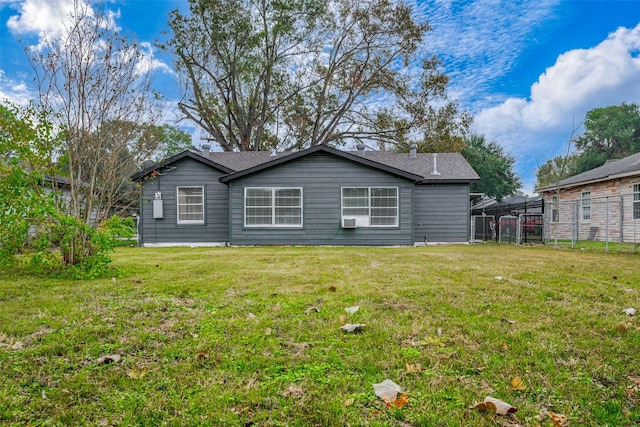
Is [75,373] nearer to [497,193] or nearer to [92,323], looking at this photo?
[92,323]

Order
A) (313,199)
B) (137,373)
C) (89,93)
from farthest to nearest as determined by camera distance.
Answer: (313,199), (89,93), (137,373)

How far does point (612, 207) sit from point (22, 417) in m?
18.0

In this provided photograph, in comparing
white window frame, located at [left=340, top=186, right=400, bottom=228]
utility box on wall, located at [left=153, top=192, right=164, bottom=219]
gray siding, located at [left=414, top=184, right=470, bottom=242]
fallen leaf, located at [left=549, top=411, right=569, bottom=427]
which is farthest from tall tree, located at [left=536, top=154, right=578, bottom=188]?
fallen leaf, located at [left=549, top=411, right=569, bottom=427]

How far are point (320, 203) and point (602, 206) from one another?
1151cm

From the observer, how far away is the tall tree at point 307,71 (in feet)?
62.4

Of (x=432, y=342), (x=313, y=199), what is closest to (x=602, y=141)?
(x=313, y=199)

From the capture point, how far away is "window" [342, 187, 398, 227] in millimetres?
12008

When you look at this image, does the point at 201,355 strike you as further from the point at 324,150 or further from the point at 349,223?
the point at 324,150

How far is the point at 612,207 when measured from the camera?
46.2ft

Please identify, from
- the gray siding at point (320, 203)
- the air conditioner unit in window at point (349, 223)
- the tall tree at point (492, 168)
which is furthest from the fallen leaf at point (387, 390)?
the tall tree at point (492, 168)

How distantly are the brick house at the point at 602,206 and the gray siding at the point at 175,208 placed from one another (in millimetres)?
11060

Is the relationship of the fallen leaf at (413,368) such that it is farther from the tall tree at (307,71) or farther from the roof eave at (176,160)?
the tall tree at (307,71)

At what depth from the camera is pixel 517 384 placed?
5.99ft

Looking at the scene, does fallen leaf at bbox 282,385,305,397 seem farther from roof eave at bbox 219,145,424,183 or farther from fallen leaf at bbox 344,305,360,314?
roof eave at bbox 219,145,424,183
